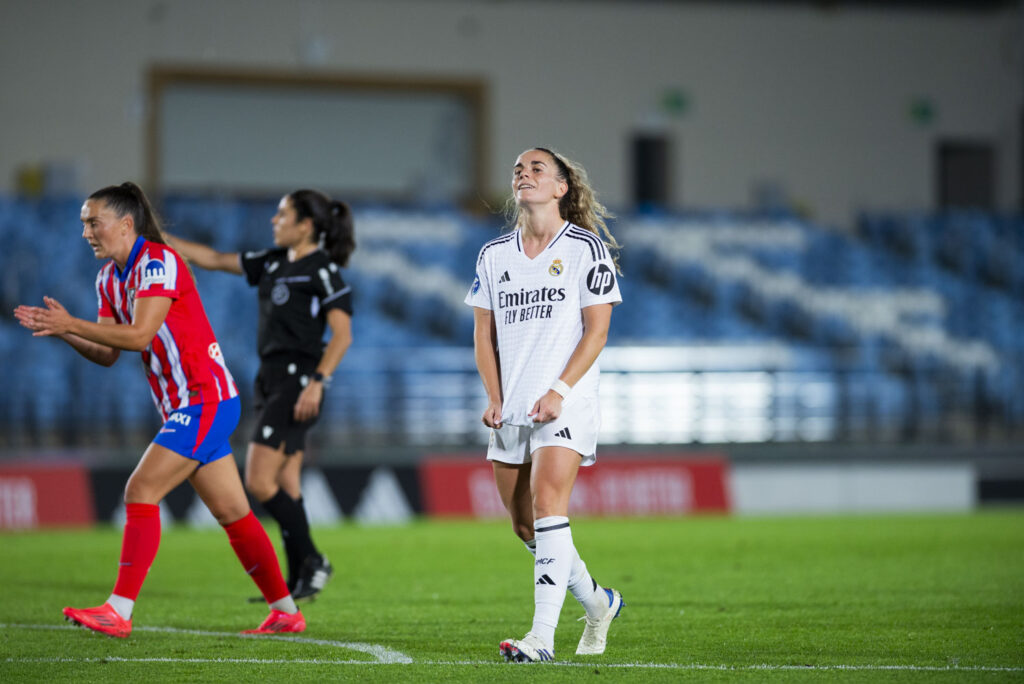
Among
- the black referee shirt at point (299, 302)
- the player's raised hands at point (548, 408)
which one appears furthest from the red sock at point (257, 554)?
the black referee shirt at point (299, 302)

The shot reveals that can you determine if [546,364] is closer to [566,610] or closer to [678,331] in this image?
[566,610]

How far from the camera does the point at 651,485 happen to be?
1584cm

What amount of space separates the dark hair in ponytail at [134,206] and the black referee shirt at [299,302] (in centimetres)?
158

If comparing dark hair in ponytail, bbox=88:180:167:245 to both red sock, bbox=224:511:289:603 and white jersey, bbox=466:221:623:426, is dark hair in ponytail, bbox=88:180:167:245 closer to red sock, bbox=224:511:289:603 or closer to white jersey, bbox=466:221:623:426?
red sock, bbox=224:511:289:603

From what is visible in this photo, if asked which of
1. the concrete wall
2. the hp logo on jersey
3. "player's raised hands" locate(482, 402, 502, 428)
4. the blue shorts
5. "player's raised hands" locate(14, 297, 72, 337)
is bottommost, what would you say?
the blue shorts

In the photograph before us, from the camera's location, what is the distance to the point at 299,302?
7875 millimetres

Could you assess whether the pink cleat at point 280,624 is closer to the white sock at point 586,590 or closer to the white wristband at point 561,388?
the white sock at point 586,590

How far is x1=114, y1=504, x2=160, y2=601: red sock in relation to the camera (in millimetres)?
6113

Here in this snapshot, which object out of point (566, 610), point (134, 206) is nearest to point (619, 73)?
point (566, 610)

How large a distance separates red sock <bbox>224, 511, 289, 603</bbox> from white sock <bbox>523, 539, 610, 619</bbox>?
1.35m

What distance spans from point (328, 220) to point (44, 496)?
293 inches

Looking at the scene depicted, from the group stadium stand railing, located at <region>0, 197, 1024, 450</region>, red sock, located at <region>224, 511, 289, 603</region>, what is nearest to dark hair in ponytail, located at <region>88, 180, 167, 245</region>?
red sock, located at <region>224, 511, 289, 603</region>

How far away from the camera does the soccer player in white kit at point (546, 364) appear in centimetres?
538

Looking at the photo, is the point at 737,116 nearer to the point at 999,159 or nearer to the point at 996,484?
the point at 999,159
